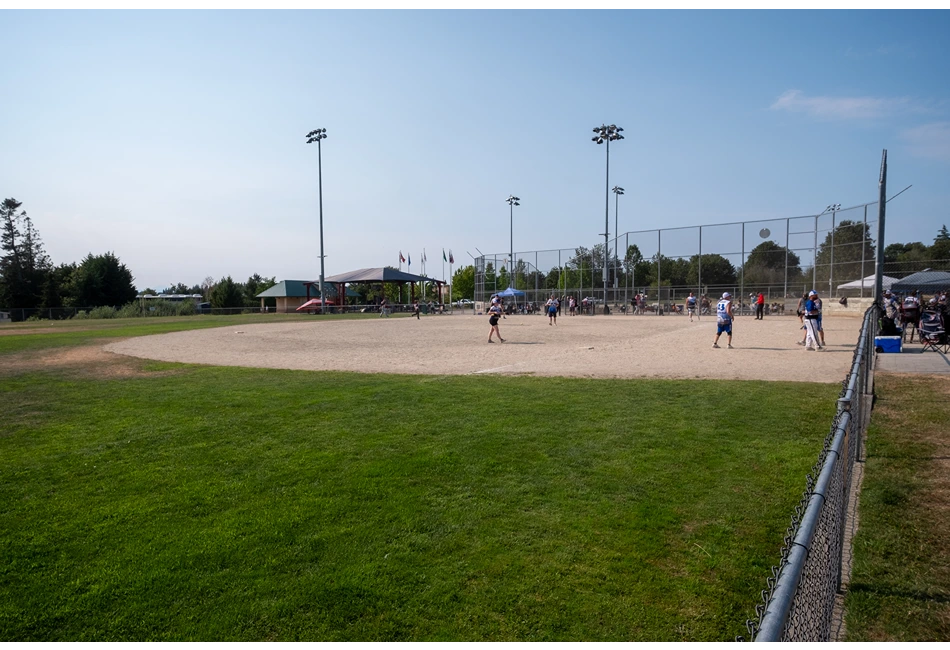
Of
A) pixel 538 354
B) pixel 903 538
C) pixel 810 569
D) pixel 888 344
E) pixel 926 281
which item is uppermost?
pixel 926 281

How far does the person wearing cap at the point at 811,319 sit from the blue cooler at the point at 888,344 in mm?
1724

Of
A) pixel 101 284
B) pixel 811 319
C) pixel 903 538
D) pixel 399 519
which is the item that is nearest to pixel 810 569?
pixel 903 538

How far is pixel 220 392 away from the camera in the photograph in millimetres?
11180

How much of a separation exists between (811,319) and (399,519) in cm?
1742

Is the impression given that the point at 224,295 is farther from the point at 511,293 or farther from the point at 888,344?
the point at 888,344

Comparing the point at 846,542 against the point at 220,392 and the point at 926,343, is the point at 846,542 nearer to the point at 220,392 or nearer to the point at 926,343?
the point at 220,392

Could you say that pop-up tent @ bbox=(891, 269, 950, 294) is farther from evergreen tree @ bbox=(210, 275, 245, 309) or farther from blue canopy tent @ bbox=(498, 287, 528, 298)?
evergreen tree @ bbox=(210, 275, 245, 309)

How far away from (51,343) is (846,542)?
28.7 metres

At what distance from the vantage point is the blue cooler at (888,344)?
16.4 meters

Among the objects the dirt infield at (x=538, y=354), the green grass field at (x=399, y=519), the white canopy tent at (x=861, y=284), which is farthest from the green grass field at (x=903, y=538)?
the white canopy tent at (x=861, y=284)

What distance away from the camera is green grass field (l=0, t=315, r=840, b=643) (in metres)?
3.47

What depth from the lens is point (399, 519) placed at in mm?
4832

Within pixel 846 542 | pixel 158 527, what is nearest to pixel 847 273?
pixel 846 542

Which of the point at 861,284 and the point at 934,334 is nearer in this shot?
the point at 934,334
